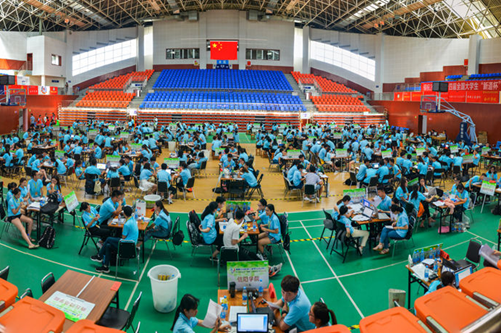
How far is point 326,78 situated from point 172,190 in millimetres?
34978

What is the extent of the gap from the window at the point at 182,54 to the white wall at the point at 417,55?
20.5 metres

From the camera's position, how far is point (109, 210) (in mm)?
9039

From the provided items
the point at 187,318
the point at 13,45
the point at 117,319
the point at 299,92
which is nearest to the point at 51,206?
the point at 117,319

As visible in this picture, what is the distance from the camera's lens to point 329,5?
119 feet

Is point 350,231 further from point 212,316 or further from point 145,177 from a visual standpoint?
point 145,177

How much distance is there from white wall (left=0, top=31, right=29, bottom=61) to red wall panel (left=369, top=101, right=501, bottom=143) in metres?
34.1

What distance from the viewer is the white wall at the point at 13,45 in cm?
3441

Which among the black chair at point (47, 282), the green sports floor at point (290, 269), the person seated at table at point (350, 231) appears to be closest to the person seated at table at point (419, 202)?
the green sports floor at point (290, 269)

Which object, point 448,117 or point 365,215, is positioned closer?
point 365,215

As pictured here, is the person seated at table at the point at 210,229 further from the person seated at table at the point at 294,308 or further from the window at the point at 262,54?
the window at the point at 262,54

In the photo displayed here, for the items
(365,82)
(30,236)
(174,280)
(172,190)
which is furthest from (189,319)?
(365,82)

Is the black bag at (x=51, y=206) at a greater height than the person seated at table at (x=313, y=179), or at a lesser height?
lesser

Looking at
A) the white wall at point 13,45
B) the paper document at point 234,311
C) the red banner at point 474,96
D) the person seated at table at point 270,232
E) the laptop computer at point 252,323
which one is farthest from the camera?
the white wall at point 13,45

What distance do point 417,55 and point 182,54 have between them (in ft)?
81.5
